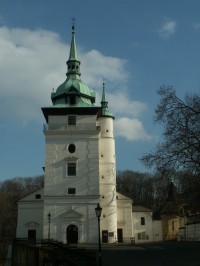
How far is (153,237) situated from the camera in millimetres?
77625

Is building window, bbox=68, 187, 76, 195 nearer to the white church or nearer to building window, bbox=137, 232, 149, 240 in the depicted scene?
the white church

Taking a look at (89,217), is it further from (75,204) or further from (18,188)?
(18,188)

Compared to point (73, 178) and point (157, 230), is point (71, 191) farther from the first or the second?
point (157, 230)

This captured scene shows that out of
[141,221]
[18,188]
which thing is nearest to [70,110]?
[141,221]

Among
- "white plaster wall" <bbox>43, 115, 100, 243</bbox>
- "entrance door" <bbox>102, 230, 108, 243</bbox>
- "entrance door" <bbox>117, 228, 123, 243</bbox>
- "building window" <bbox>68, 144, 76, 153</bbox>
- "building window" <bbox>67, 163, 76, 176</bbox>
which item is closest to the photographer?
"white plaster wall" <bbox>43, 115, 100, 243</bbox>

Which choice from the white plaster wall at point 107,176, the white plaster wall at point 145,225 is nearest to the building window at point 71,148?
the white plaster wall at point 107,176

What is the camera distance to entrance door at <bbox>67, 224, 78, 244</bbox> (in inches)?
2234

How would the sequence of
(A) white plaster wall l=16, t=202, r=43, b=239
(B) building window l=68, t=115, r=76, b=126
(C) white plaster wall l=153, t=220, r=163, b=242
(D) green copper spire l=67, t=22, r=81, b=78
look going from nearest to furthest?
(B) building window l=68, t=115, r=76, b=126 → (A) white plaster wall l=16, t=202, r=43, b=239 → (D) green copper spire l=67, t=22, r=81, b=78 → (C) white plaster wall l=153, t=220, r=163, b=242

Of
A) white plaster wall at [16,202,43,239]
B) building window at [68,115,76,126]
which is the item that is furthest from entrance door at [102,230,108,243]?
building window at [68,115,76,126]

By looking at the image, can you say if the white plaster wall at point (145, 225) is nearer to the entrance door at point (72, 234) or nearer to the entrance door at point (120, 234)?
the entrance door at point (120, 234)

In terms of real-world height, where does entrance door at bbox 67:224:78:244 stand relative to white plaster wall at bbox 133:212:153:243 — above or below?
below

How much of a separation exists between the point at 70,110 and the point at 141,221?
26674 millimetres

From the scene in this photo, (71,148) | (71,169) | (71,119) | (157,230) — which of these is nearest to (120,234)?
Answer: (71,169)

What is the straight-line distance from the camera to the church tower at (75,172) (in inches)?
2249
